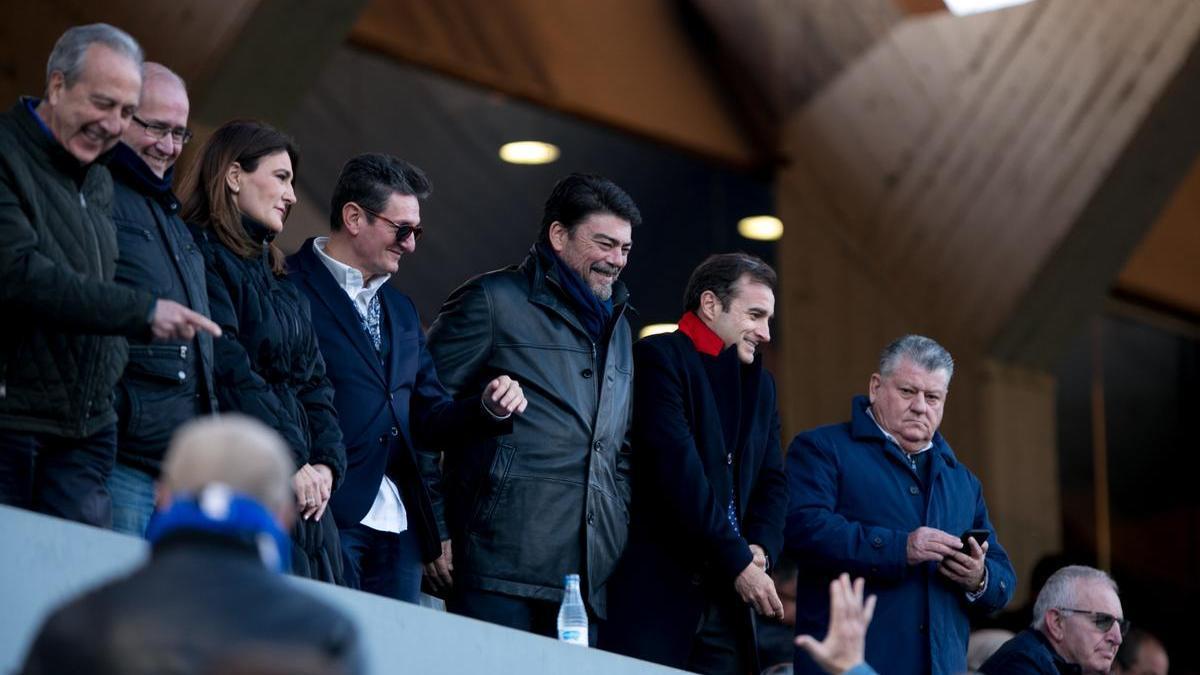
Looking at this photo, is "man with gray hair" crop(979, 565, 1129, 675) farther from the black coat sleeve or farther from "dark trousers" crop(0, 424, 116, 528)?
"dark trousers" crop(0, 424, 116, 528)

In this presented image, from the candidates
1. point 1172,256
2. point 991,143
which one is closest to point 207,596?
point 991,143

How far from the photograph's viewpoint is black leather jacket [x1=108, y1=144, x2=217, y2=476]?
190 inches

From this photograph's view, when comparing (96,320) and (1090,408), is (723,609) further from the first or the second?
(1090,408)

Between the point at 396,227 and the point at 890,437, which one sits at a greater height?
the point at 890,437

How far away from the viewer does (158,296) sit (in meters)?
4.88

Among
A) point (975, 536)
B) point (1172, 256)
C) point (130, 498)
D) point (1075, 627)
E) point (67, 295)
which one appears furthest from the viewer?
point (1172, 256)

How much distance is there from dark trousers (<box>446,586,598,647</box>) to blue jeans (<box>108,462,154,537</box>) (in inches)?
45.2

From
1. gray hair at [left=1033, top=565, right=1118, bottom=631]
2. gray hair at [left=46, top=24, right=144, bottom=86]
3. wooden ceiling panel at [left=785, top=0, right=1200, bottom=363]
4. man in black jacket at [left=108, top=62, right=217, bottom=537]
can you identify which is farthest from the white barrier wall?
wooden ceiling panel at [left=785, top=0, right=1200, bottom=363]

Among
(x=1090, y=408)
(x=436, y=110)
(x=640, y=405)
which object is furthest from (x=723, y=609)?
(x=1090, y=408)

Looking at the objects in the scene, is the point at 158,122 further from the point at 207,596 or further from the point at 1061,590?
the point at 1061,590

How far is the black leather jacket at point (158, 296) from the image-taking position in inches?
190

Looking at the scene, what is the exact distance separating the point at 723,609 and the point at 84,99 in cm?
242

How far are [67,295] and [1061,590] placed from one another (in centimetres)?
368

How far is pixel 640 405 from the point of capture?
6188mm
